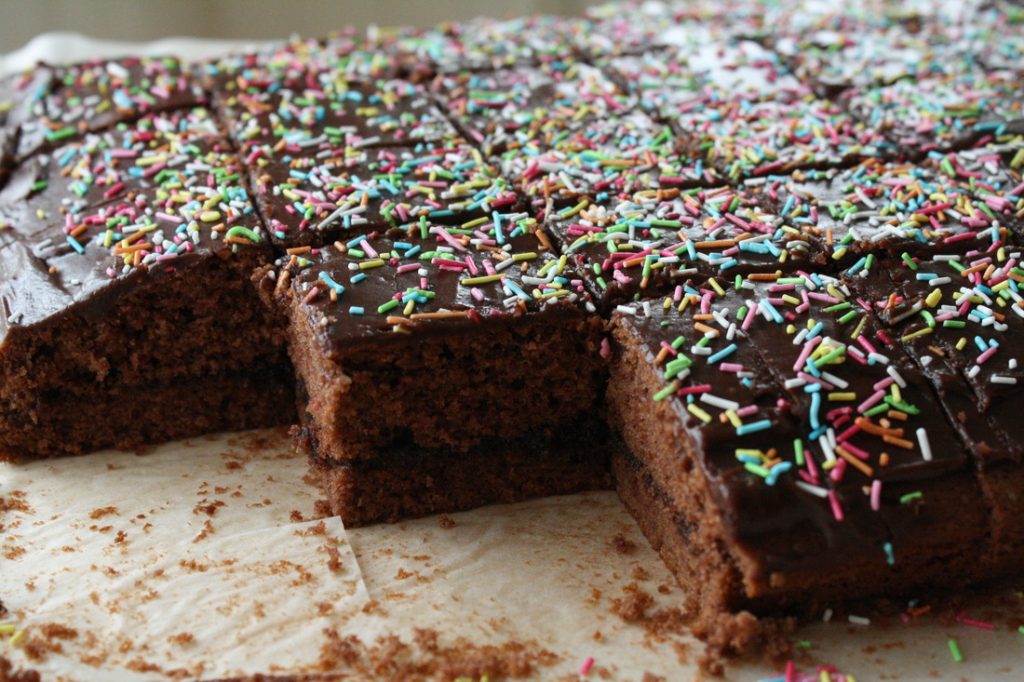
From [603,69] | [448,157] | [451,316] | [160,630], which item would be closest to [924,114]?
[603,69]

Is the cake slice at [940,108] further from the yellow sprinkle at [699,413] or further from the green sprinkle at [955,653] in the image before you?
the green sprinkle at [955,653]

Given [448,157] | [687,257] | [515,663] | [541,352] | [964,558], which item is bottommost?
[515,663]

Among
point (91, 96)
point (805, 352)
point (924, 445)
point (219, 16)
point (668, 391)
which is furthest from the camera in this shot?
point (219, 16)

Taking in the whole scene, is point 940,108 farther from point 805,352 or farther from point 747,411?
point 747,411

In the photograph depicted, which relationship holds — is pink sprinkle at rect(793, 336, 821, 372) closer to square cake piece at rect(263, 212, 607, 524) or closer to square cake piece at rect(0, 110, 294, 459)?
square cake piece at rect(263, 212, 607, 524)

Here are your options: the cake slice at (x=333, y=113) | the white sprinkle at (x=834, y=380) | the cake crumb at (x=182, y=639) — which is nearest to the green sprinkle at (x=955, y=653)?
the white sprinkle at (x=834, y=380)

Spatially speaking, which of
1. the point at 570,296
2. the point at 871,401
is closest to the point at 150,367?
the point at 570,296

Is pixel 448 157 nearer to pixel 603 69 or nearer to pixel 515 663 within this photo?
pixel 603 69

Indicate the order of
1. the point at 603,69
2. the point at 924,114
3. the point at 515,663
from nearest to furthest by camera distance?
the point at 515,663
the point at 924,114
the point at 603,69
